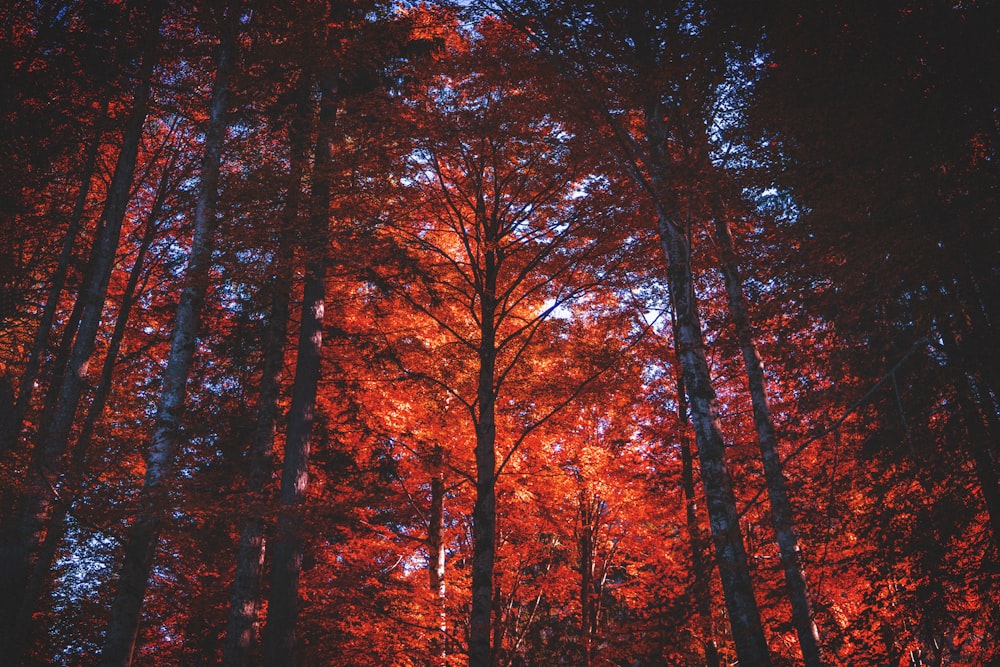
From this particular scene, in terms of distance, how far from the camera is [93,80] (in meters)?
11.1

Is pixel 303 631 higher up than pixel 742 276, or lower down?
lower down

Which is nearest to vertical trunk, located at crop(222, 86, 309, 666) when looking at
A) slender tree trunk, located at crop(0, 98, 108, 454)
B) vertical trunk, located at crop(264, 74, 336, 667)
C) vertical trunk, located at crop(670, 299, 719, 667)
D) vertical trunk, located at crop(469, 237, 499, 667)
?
vertical trunk, located at crop(264, 74, 336, 667)

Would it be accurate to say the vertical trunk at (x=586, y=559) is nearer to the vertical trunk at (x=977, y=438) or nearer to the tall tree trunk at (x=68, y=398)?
the vertical trunk at (x=977, y=438)

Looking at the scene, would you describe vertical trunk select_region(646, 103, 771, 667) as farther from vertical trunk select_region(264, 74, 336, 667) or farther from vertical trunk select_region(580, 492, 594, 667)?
vertical trunk select_region(580, 492, 594, 667)

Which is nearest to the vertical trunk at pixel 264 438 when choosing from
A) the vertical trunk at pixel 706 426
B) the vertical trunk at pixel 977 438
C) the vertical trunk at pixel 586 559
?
the vertical trunk at pixel 706 426

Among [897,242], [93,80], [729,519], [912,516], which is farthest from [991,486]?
[93,80]

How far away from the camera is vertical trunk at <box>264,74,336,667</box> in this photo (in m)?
9.44

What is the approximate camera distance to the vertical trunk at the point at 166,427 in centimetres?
751

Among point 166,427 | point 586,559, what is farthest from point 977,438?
point 586,559

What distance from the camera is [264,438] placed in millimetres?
11094

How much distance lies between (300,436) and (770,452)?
8094 mm

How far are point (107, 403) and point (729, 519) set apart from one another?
15188 mm

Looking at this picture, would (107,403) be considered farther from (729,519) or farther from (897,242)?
(897,242)

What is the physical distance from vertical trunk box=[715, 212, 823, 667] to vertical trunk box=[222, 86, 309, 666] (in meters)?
7.18
